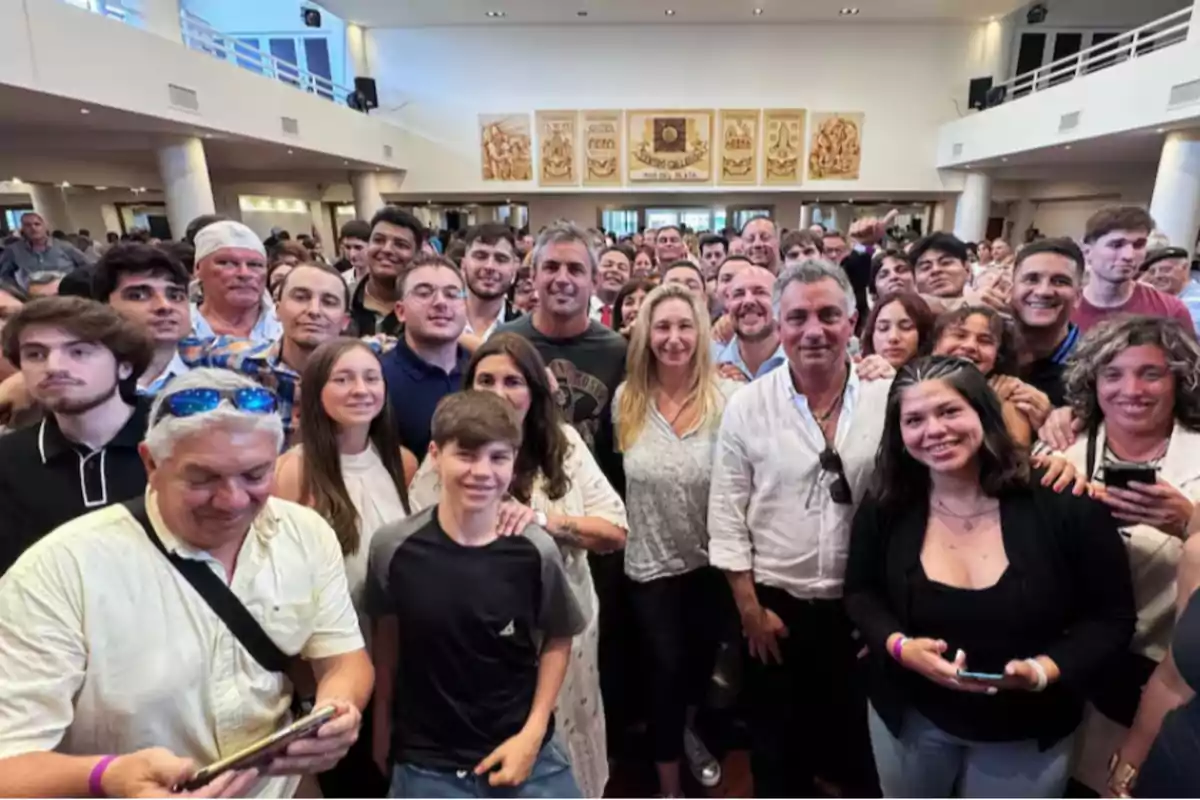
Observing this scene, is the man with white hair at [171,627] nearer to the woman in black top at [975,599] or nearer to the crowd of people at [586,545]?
the crowd of people at [586,545]

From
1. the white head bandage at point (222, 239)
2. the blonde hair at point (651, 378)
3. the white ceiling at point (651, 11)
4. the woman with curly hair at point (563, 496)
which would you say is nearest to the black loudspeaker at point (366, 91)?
the white ceiling at point (651, 11)

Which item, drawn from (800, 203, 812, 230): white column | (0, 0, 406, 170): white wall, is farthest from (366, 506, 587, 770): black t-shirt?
(800, 203, 812, 230): white column

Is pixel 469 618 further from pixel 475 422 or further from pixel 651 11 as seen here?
pixel 651 11

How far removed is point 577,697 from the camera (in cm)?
189

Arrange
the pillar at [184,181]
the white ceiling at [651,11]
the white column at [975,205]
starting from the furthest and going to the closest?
1. the white column at [975,205]
2. the white ceiling at [651,11]
3. the pillar at [184,181]

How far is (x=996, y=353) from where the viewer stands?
206 centimetres

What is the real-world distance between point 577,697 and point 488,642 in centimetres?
52

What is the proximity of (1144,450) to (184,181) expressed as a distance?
444 inches

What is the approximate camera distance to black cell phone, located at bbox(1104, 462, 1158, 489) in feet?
4.78

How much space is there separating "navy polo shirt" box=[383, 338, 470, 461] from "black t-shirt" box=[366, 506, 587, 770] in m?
0.62

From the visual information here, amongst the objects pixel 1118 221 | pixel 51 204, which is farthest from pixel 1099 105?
pixel 51 204

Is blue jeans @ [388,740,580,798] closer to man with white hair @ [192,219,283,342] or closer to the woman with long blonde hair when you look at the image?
the woman with long blonde hair

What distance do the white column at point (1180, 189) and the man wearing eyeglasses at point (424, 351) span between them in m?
10.9

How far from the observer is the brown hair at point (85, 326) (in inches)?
60.3
